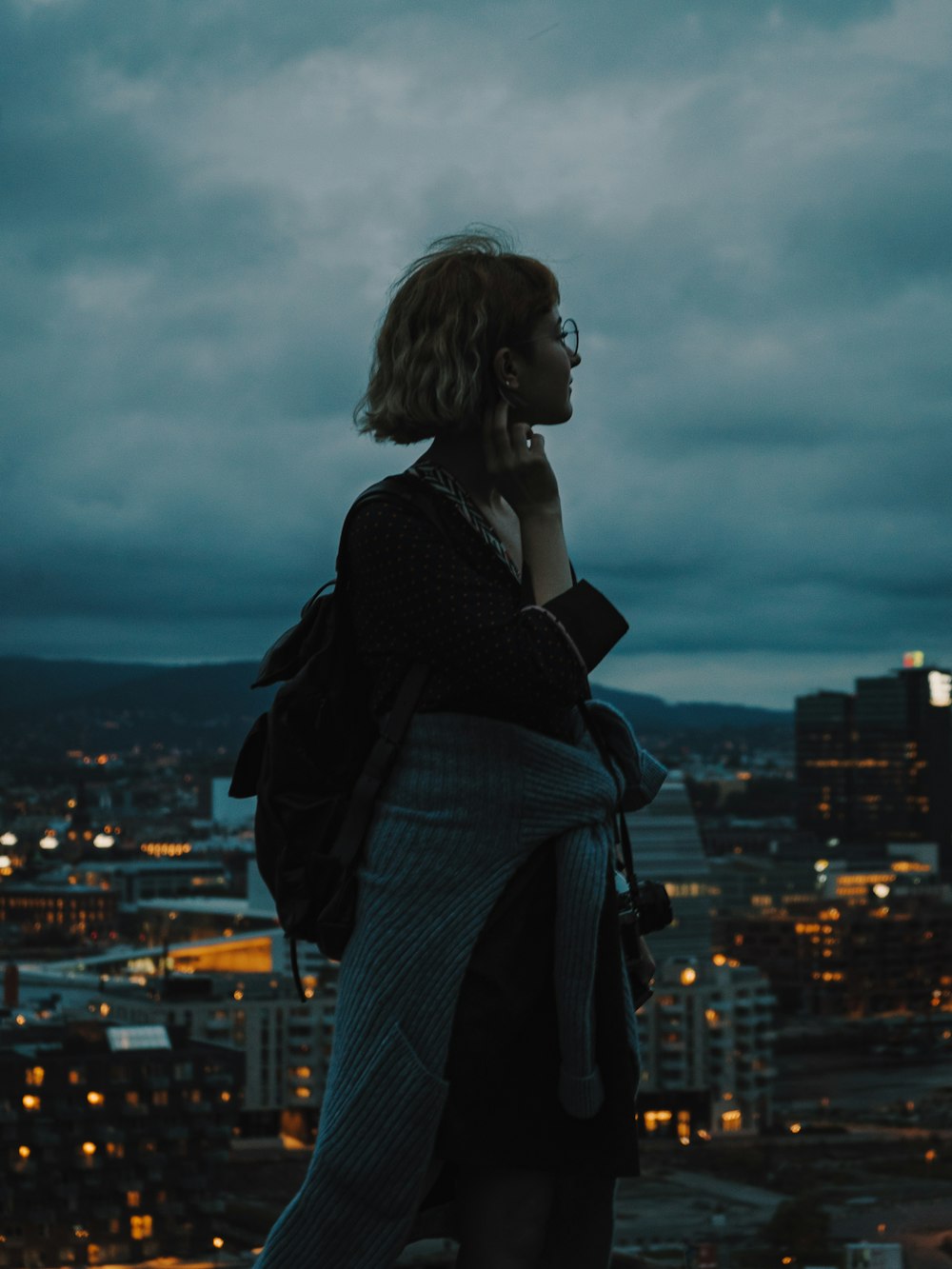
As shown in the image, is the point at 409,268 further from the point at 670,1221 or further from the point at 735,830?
the point at 735,830

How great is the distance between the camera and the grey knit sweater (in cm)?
110

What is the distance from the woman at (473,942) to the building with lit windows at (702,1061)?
20.5 metres

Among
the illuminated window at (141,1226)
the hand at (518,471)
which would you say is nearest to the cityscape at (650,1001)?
the illuminated window at (141,1226)

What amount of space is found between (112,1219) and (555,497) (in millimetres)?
11866

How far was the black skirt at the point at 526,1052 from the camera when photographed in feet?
3.63

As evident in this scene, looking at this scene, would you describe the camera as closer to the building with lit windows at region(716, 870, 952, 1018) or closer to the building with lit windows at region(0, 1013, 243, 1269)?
the building with lit windows at region(0, 1013, 243, 1269)

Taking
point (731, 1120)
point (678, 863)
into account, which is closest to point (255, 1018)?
point (731, 1120)

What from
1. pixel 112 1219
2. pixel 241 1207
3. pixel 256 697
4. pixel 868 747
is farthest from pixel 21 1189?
pixel 868 747

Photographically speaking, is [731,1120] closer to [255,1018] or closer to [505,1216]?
[255,1018]

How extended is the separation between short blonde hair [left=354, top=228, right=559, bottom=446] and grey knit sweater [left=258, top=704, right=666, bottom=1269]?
20 centimetres

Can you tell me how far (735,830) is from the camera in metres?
52.2

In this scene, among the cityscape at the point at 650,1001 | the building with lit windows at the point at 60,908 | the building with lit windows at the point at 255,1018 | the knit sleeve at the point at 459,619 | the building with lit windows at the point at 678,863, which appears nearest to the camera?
the knit sleeve at the point at 459,619

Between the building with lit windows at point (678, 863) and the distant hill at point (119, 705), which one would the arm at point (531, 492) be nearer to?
the building with lit windows at point (678, 863)

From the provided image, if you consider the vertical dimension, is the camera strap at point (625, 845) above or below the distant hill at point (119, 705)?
below
